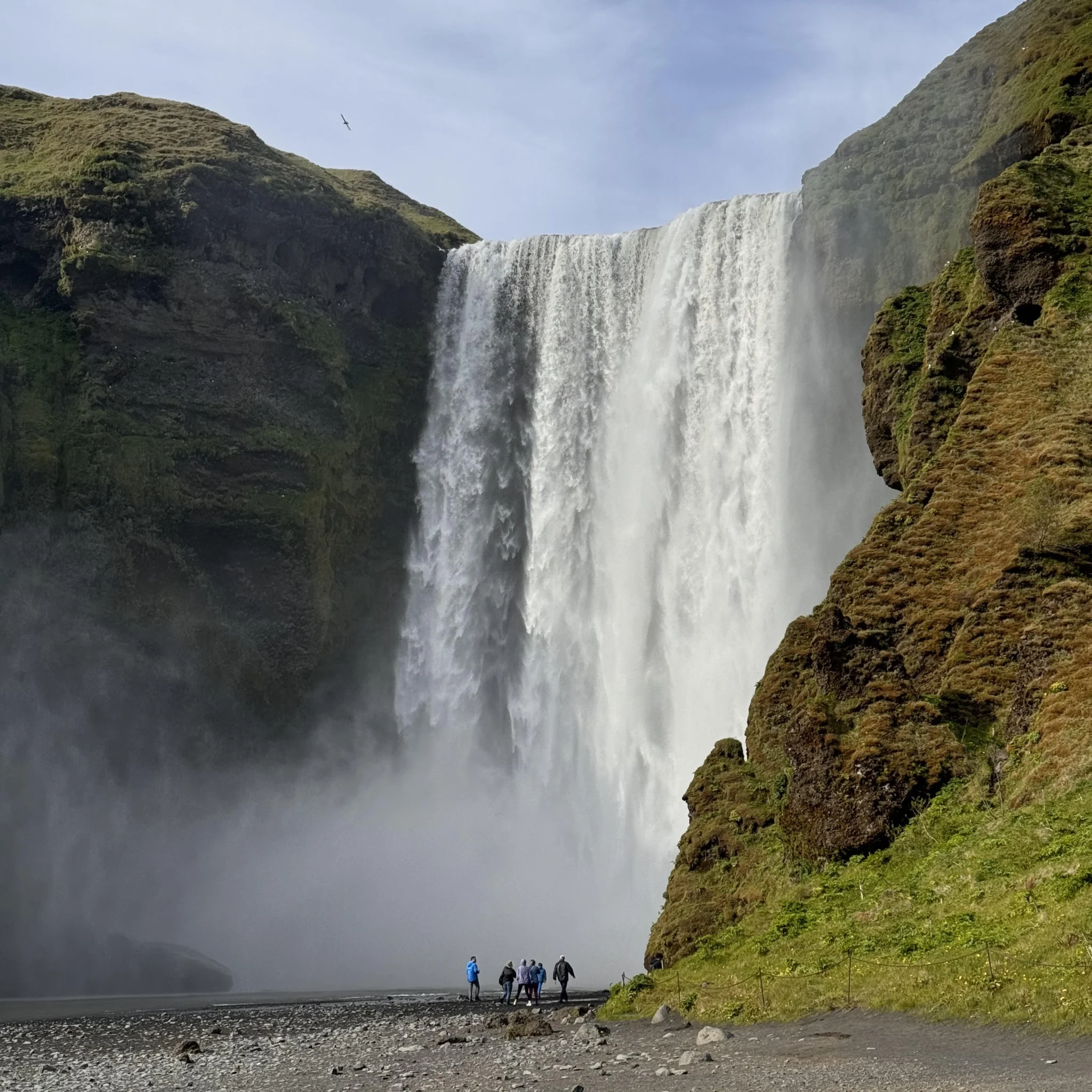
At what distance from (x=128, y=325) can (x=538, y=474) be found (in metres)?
21.9

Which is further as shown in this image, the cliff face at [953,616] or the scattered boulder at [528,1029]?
the scattered boulder at [528,1029]

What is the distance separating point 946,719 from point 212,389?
1833 inches

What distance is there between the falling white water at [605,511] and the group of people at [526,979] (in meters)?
14.5

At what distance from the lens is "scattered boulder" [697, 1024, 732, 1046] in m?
18.7

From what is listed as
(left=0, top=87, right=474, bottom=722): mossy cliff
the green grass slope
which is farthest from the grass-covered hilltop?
(left=0, top=87, right=474, bottom=722): mossy cliff

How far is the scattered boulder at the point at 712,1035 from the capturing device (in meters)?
18.7

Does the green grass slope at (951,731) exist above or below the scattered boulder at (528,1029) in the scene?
above

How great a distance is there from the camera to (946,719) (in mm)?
24859

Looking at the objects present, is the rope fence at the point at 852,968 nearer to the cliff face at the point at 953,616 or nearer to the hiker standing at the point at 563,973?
the cliff face at the point at 953,616

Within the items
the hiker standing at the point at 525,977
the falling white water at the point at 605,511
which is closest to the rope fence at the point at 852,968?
the hiker standing at the point at 525,977

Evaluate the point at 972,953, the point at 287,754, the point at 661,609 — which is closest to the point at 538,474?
the point at 661,609

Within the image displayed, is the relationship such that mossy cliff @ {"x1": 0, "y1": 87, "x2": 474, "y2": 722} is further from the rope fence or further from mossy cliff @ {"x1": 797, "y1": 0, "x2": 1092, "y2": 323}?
the rope fence

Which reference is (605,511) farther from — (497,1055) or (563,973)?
(497,1055)

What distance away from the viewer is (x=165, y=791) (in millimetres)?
58406
